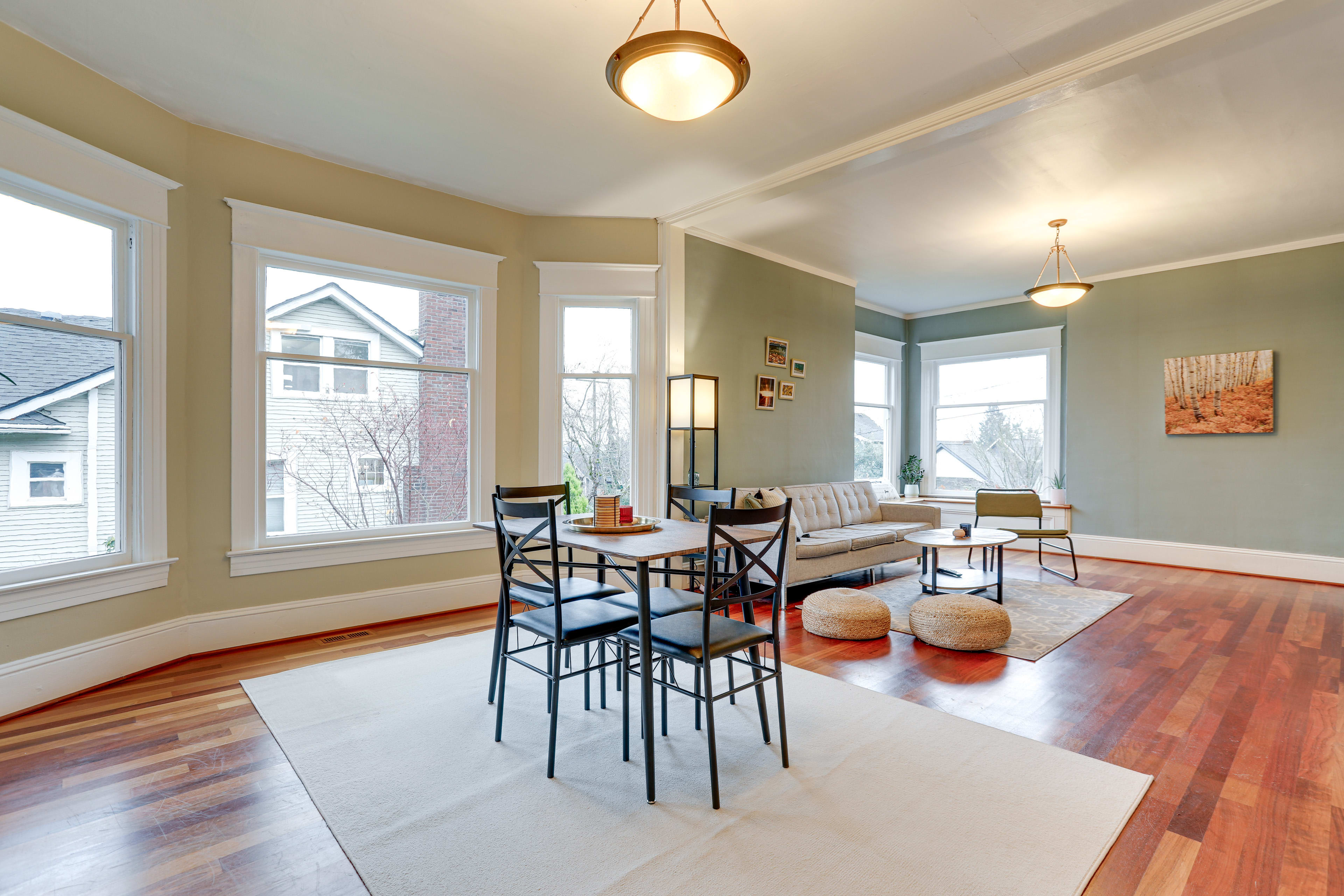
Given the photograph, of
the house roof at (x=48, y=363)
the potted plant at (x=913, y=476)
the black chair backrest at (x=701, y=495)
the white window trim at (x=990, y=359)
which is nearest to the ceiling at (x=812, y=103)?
the house roof at (x=48, y=363)

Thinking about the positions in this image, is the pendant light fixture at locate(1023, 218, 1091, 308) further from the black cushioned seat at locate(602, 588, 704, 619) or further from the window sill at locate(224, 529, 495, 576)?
the window sill at locate(224, 529, 495, 576)

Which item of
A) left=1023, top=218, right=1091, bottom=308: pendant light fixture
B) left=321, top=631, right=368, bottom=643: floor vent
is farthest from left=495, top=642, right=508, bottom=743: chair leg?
left=1023, top=218, right=1091, bottom=308: pendant light fixture

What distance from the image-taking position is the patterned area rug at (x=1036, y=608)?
12.6 ft

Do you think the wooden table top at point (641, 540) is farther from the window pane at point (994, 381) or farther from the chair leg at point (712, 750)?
the window pane at point (994, 381)

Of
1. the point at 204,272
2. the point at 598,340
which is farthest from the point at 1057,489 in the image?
the point at 204,272

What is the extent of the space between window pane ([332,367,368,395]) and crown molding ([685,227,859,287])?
8.82 ft

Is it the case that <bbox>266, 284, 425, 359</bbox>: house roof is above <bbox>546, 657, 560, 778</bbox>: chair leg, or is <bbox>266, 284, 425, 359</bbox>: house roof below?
above

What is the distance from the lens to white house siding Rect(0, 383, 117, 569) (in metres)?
2.81

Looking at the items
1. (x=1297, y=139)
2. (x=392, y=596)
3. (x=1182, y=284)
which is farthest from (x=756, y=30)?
(x=1182, y=284)

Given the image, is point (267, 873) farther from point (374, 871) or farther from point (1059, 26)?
point (1059, 26)

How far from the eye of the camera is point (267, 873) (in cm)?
175

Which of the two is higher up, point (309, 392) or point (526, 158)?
point (526, 158)

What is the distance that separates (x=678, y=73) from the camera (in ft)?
6.98

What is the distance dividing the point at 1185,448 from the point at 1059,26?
519 centimetres
